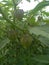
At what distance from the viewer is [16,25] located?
49cm

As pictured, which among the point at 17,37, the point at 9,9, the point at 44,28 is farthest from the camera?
the point at 9,9

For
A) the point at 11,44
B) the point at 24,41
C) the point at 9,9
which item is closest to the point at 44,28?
the point at 24,41

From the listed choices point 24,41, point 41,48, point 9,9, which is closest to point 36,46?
point 41,48

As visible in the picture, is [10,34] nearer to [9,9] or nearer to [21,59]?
[21,59]

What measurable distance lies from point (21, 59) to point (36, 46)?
2.9 inches

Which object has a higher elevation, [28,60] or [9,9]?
[9,9]

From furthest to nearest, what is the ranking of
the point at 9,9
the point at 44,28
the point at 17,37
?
the point at 9,9, the point at 17,37, the point at 44,28

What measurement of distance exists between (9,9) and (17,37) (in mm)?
279

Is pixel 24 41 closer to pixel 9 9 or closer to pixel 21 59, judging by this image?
pixel 21 59

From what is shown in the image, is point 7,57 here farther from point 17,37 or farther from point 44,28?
point 44,28

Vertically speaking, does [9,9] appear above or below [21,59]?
above

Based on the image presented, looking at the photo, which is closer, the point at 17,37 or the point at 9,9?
the point at 17,37

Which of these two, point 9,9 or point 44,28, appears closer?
point 44,28

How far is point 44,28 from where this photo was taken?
0.41 metres
